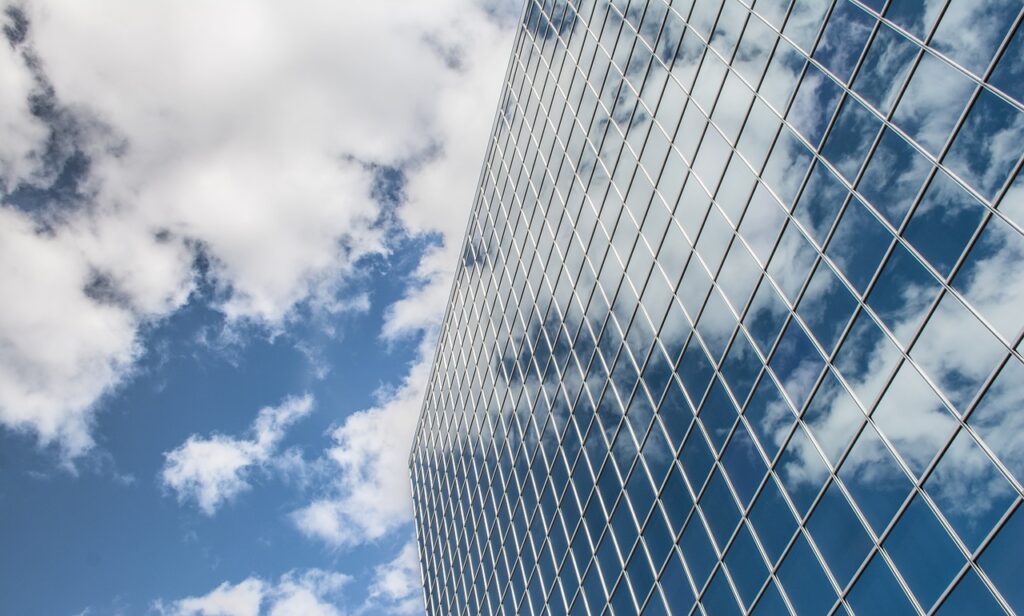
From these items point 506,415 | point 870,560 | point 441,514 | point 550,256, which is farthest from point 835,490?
point 441,514

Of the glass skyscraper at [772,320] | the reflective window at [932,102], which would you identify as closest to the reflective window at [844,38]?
the glass skyscraper at [772,320]

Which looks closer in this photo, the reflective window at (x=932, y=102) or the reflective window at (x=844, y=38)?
the reflective window at (x=932, y=102)

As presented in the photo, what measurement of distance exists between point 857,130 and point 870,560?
407 inches

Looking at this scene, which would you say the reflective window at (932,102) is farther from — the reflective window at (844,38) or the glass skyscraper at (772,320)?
the reflective window at (844,38)

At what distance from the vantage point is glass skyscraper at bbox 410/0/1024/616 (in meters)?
15.1

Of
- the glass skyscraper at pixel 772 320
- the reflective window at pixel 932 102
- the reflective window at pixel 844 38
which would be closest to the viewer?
the glass skyscraper at pixel 772 320

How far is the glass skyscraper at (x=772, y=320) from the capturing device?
15102 mm

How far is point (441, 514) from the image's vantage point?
55188mm

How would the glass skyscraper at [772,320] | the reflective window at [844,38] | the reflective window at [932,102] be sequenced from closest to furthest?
the glass skyscraper at [772,320]
the reflective window at [932,102]
the reflective window at [844,38]

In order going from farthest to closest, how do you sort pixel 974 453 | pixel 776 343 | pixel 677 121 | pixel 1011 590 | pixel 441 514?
1. pixel 441 514
2. pixel 677 121
3. pixel 776 343
4. pixel 974 453
5. pixel 1011 590

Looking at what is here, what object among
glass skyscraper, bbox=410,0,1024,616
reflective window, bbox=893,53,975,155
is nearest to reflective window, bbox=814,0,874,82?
glass skyscraper, bbox=410,0,1024,616

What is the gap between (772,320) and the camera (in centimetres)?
2130

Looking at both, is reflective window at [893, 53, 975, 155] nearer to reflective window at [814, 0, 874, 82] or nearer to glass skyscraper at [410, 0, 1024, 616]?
glass skyscraper at [410, 0, 1024, 616]

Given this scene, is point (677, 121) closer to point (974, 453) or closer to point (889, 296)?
point (889, 296)
